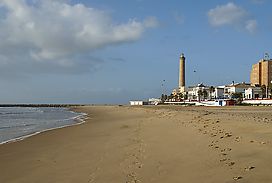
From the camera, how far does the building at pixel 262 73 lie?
118938 mm

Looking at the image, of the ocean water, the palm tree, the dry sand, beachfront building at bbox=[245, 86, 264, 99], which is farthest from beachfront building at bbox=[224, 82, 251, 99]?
the dry sand

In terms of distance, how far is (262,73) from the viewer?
124m

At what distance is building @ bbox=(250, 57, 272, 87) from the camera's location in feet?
390

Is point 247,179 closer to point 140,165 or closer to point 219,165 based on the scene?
point 219,165

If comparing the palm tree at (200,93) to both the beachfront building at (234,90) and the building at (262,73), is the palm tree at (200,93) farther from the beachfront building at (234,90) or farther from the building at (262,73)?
the building at (262,73)

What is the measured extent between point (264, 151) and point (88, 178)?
12.8 feet

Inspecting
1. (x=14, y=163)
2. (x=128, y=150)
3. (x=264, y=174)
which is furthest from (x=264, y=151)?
(x=14, y=163)

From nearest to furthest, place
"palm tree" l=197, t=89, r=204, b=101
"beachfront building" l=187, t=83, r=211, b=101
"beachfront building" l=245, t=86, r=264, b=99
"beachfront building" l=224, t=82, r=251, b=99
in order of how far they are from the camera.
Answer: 1. "beachfront building" l=245, t=86, r=264, b=99
2. "beachfront building" l=224, t=82, r=251, b=99
3. "palm tree" l=197, t=89, r=204, b=101
4. "beachfront building" l=187, t=83, r=211, b=101

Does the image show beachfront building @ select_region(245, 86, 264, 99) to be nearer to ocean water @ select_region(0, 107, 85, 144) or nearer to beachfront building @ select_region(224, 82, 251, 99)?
beachfront building @ select_region(224, 82, 251, 99)

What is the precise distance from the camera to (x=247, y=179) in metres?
5.68

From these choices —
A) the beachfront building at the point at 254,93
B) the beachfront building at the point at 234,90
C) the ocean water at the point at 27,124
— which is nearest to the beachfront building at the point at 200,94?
the beachfront building at the point at 234,90

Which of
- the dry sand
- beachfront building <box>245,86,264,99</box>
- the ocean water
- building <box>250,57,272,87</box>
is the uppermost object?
building <box>250,57,272,87</box>

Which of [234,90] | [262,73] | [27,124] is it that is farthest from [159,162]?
[262,73]

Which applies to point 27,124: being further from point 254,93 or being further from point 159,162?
point 254,93
